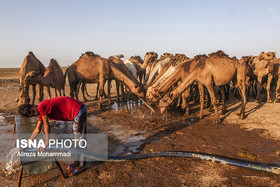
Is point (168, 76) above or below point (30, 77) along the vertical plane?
above

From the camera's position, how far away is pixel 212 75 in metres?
8.52

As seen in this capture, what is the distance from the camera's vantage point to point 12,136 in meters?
6.84

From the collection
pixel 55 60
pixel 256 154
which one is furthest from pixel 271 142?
pixel 55 60

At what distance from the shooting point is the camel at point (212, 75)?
8336mm

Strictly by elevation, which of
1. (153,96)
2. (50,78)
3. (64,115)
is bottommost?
(153,96)

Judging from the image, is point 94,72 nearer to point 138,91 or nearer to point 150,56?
point 138,91

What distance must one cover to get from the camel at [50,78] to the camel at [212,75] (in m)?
5.52

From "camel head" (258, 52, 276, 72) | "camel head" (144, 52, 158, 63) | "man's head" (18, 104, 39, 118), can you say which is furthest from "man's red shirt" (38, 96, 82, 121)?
"camel head" (144, 52, 158, 63)

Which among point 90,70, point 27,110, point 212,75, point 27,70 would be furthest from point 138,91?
point 27,110

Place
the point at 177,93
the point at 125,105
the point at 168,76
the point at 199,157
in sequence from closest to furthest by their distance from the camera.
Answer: the point at 199,157, the point at 177,93, the point at 168,76, the point at 125,105

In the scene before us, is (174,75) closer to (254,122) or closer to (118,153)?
(254,122)

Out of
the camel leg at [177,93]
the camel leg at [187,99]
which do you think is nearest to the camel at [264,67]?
the camel leg at [187,99]

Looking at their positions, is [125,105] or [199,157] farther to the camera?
[125,105]

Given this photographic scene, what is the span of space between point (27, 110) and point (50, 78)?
652 centimetres
